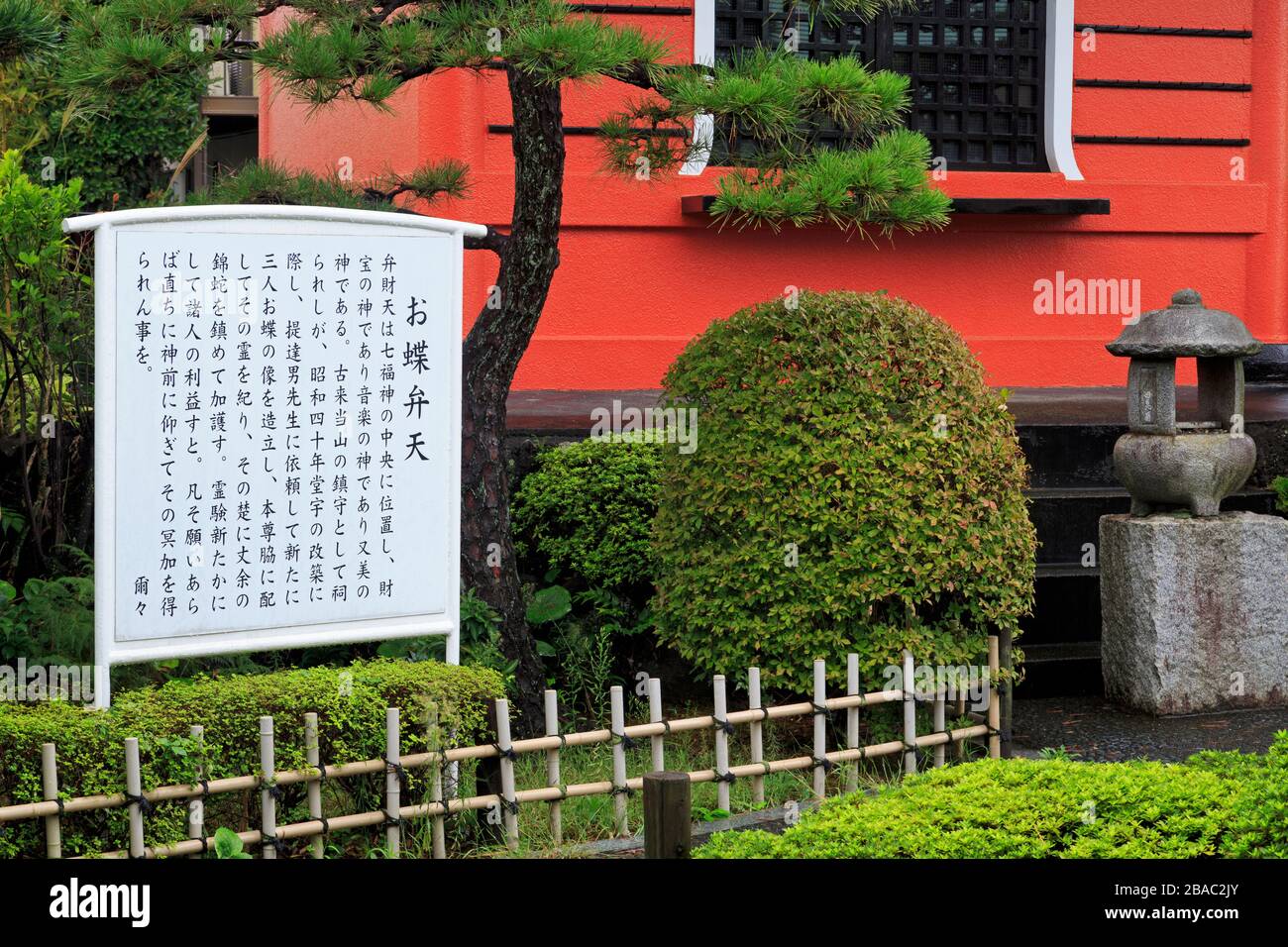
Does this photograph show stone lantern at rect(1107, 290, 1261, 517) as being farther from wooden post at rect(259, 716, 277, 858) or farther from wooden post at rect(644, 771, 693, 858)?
wooden post at rect(259, 716, 277, 858)

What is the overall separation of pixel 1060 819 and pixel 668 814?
120 centimetres

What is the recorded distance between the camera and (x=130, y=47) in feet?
19.1

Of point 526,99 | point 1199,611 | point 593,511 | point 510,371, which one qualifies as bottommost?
point 1199,611

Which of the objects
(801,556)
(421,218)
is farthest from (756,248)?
(421,218)

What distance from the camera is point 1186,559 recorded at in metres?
7.28

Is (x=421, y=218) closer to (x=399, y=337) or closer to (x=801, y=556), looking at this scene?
(x=399, y=337)

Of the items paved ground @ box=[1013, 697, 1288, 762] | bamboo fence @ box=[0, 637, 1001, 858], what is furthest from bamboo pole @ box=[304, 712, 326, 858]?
paved ground @ box=[1013, 697, 1288, 762]

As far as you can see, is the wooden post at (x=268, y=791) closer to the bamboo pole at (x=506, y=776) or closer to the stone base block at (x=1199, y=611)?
the bamboo pole at (x=506, y=776)

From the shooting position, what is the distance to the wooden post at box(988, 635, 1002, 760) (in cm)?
660

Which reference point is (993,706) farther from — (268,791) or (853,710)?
(268,791)

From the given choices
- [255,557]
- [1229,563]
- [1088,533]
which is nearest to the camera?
[255,557]

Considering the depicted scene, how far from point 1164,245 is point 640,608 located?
20.6 feet

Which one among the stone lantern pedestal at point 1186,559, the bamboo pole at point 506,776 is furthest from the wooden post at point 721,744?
the stone lantern pedestal at point 1186,559

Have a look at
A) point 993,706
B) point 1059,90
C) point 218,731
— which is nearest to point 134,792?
point 218,731
